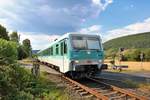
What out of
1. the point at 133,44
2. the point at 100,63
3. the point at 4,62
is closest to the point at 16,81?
the point at 4,62

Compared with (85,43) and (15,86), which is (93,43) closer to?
(85,43)

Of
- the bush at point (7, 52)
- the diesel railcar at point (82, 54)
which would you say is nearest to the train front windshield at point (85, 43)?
the diesel railcar at point (82, 54)

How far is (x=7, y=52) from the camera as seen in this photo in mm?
10297

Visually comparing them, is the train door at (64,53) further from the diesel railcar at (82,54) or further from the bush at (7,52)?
the bush at (7,52)

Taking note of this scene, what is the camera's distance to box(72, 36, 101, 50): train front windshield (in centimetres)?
1725

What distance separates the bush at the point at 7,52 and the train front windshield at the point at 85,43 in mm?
6810

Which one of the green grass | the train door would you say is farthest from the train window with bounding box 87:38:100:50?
the green grass

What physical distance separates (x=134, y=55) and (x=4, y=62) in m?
67.8

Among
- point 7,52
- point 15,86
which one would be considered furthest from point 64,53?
point 15,86

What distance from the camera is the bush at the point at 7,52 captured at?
10.0m

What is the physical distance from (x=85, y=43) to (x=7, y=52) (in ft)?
25.6

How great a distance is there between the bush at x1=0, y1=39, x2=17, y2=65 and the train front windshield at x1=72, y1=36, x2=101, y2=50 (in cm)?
681

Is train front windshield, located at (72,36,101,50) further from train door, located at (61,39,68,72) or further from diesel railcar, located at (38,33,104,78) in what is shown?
train door, located at (61,39,68,72)

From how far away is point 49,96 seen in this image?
11359 mm
